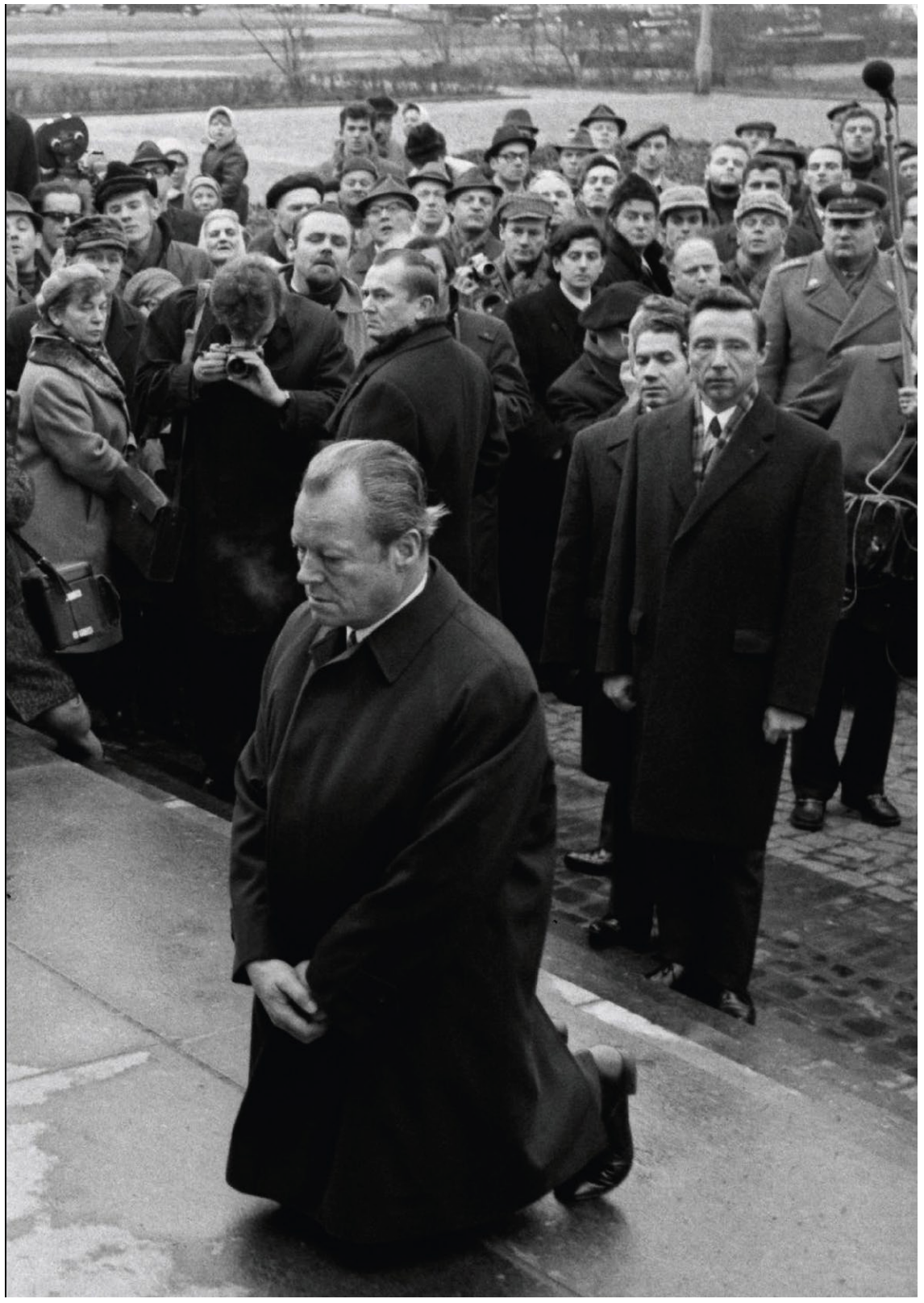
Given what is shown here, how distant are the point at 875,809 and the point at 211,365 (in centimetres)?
321

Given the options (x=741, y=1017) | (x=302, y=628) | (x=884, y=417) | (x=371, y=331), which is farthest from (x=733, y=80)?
(x=302, y=628)

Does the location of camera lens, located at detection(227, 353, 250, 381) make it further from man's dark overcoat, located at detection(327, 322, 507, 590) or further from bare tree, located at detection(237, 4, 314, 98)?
bare tree, located at detection(237, 4, 314, 98)

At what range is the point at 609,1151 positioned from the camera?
443 centimetres

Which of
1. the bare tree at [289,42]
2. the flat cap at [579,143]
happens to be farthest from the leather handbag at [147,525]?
the bare tree at [289,42]

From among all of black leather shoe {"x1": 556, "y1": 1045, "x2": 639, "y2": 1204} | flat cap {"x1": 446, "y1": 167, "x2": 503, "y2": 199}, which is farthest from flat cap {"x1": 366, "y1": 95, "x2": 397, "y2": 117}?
black leather shoe {"x1": 556, "y1": 1045, "x2": 639, "y2": 1204}

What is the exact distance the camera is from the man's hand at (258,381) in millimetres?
7309

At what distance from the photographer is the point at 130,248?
9.88m

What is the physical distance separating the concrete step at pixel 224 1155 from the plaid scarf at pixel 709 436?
163cm

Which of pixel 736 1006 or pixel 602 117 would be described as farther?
pixel 602 117

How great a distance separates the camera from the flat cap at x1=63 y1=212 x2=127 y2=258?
28.5ft

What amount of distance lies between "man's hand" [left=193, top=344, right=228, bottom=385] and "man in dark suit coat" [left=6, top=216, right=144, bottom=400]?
4.28ft

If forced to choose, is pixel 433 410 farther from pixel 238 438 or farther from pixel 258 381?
pixel 238 438

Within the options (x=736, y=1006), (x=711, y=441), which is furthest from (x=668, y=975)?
(x=711, y=441)

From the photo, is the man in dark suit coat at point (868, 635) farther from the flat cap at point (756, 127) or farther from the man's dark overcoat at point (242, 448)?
the flat cap at point (756, 127)
